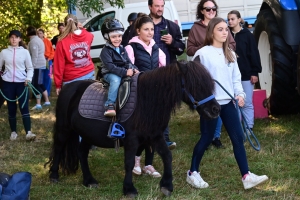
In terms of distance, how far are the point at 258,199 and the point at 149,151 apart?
1401 millimetres

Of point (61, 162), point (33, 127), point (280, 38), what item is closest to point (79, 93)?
point (61, 162)

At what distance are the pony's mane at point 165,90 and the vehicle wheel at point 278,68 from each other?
2815 mm

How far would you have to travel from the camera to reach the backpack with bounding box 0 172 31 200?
4.60m

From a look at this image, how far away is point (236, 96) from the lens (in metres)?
5.23

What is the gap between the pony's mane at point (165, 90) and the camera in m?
4.73

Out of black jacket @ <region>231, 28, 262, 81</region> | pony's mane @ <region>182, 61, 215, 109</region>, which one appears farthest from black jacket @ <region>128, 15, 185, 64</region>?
pony's mane @ <region>182, 61, 215, 109</region>

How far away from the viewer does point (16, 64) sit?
Result: 7941 millimetres

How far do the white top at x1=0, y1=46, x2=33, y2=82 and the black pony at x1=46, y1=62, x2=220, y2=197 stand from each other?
234 centimetres

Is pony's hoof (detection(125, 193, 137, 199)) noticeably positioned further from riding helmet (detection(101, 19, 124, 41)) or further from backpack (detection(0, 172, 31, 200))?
riding helmet (detection(101, 19, 124, 41))

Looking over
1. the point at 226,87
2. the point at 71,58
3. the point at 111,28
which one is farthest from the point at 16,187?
the point at 71,58

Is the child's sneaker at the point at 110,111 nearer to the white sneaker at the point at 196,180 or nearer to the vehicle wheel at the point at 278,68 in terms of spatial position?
the white sneaker at the point at 196,180

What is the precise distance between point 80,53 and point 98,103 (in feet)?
4.96

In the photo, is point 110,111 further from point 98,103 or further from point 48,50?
point 48,50

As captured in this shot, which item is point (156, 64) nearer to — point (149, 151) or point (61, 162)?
point (149, 151)
